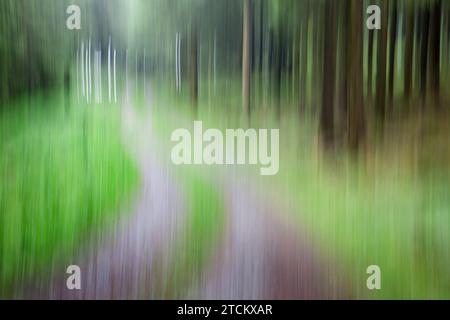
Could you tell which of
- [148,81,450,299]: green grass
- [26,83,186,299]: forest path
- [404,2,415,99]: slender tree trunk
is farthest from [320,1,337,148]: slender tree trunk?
[26,83,186,299]: forest path

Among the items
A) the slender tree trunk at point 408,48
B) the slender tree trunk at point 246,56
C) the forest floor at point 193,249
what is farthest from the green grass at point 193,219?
the slender tree trunk at point 408,48

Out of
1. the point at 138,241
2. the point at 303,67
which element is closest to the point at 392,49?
the point at 303,67

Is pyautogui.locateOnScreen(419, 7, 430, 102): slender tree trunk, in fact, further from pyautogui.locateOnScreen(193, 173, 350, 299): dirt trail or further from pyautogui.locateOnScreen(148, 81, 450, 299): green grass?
pyautogui.locateOnScreen(193, 173, 350, 299): dirt trail

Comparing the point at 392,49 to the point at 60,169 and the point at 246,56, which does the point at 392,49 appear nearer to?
the point at 246,56

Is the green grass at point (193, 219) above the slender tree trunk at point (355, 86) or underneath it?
underneath

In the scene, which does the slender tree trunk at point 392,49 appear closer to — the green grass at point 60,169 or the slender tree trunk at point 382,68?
the slender tree trunk at point 382,68

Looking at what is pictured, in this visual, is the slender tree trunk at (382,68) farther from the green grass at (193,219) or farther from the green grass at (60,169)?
the green grass at (60,169)

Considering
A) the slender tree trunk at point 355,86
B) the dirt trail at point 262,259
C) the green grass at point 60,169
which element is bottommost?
the dirt trail at point 262,259
